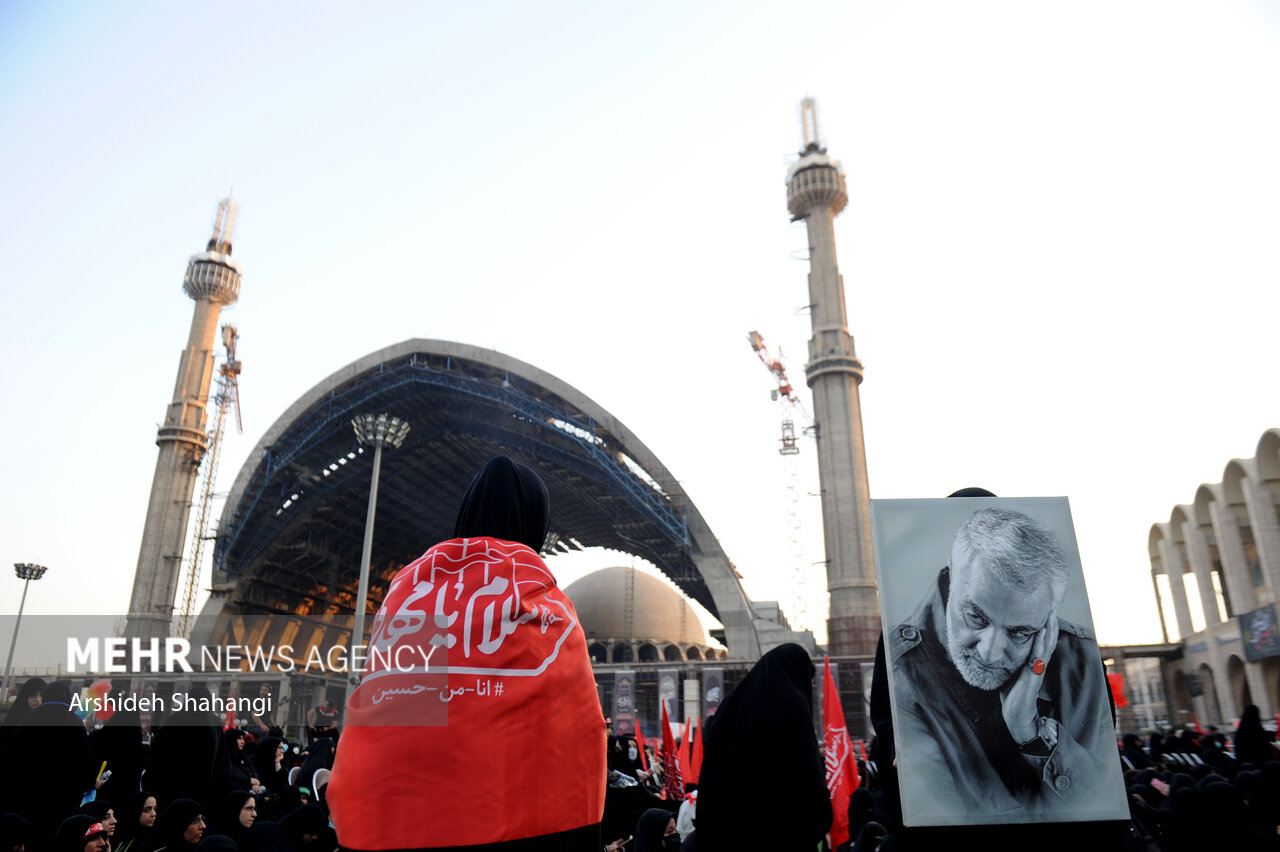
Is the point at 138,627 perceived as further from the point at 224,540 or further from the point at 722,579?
the point at 722,579

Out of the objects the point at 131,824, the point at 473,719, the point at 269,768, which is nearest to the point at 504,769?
the point at 473,719

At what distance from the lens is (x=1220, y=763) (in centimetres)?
751

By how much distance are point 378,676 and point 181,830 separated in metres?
2.92

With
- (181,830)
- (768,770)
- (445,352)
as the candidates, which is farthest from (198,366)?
(768,770)

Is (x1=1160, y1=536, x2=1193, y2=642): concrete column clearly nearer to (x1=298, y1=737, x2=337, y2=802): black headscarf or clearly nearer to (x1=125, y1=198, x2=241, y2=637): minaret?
(x1=298, y1=737, x2=337, y2=802): black headscarf

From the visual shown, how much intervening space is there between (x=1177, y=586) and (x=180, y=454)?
38.7m

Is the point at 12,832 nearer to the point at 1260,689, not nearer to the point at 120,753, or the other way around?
the point at 120,753

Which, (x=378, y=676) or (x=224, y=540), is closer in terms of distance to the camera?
(x=378, y=676)

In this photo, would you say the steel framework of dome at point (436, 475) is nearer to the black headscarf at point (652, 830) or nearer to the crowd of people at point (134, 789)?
the crowd of people at point (134, 789)

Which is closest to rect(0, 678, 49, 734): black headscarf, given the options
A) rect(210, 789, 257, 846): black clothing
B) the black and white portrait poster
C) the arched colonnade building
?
rect(210, 789, 257, 846): black clothing

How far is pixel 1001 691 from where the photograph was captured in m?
2.67

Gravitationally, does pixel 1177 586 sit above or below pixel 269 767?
above

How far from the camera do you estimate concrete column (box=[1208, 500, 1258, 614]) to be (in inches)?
941

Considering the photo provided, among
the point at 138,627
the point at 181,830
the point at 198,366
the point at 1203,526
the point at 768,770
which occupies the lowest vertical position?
the point at 181,830
